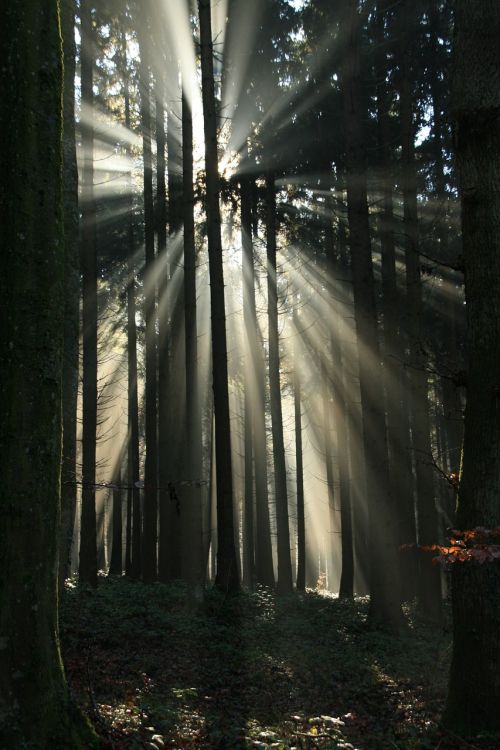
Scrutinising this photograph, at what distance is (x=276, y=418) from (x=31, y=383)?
14406 millimetres

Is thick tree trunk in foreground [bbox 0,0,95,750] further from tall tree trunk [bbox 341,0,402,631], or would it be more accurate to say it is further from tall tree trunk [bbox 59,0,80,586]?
tall tree trunk [bbox 341,0,402,631]

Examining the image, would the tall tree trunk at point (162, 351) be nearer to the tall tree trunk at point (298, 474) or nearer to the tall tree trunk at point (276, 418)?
the tall tree trunk at point (276, 418)

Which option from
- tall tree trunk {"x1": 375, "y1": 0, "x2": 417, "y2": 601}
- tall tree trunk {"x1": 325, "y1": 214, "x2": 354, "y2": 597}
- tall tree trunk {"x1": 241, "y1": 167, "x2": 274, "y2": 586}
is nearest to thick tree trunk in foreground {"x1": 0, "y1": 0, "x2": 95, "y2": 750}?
tall tree trunk {"x1": 375, "y1": 0, "x2": 417, "y2": 601}

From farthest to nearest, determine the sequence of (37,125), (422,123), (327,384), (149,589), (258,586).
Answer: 1. (327,384)
2. (258,586)
3. (422,123)
4. (149,589)
5. (37,125)

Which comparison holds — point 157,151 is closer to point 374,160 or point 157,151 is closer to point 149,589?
point 374,160

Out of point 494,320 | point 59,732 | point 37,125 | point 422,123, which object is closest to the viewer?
point 59,732

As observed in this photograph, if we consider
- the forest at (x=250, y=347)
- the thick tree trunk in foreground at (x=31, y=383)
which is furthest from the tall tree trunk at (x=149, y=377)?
the thick tree trunk in foreground at (x=31, y=383)

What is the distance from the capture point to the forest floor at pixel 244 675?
5.49 m

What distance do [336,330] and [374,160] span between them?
231 inches

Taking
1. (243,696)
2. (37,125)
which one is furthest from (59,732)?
(243,696)

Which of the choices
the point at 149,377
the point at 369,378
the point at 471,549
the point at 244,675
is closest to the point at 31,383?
the point at 471,549

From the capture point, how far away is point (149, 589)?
1430cm

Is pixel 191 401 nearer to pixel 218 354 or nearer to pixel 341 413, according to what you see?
pixel 218 354

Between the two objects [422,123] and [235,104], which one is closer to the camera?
[422,123]
